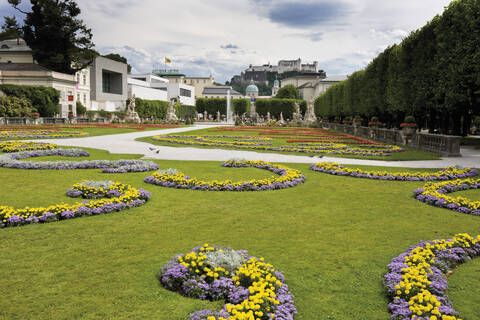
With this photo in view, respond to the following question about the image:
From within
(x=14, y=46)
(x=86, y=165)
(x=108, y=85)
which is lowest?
(x=86, y=165)

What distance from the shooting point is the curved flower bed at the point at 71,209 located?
5.93 meters

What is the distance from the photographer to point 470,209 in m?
7.27

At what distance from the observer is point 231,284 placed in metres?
3.91

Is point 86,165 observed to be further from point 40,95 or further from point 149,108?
point 149,108

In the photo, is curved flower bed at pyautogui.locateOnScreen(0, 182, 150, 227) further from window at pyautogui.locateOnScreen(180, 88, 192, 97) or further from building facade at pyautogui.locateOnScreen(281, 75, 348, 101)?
window at pyautogui.locateOnScreen(180, 88, 192, 97)

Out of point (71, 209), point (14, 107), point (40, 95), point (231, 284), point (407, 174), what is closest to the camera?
point (231, 284)

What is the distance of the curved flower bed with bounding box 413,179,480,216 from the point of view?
24.1 feet

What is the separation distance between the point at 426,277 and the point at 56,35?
69.2m

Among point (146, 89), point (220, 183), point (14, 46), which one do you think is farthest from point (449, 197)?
point (146, 89)

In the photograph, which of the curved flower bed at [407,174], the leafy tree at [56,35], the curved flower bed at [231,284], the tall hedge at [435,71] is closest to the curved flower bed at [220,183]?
the curved flower bed at [407,174]

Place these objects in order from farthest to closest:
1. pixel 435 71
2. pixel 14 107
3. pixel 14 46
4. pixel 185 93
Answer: pixel 185 93 < pixel 14 46 < pixel 14 107 < pixel 435 71

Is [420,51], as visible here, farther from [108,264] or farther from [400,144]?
[108,264]

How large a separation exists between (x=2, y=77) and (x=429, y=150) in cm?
6418

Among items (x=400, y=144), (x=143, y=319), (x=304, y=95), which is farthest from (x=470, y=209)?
(x=304, y=95)
